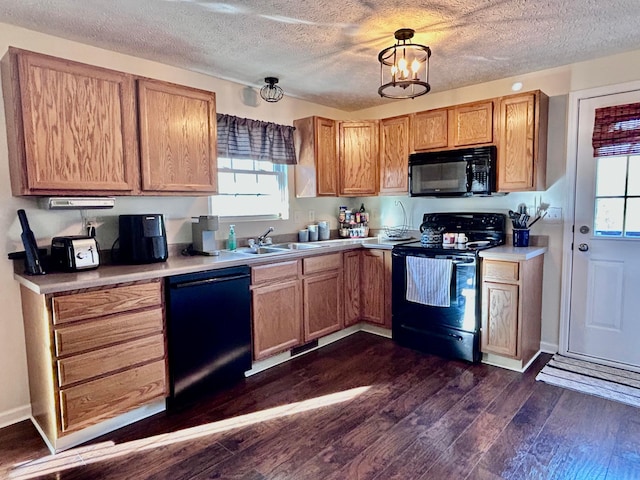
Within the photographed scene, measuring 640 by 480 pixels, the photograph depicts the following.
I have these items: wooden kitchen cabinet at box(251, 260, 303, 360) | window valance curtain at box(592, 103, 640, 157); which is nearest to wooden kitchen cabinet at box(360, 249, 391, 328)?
wooden kitchen cabinet at box(251, 260, 303, 360)

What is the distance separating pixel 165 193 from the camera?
262 cm

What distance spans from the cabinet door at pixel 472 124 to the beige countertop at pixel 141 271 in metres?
1.52

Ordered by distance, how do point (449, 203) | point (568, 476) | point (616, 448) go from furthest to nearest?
point (449, 203) < point (616, 448) < point (568, 476)

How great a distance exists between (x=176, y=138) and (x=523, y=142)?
2.55 m

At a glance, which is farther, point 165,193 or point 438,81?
point 438,81

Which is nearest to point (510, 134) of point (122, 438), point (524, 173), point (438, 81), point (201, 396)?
point (524, 173)

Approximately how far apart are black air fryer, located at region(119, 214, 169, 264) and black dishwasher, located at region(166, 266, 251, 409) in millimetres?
349

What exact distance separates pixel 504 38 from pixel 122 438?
327cm

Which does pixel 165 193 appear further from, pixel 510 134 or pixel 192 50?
pixel 510 134

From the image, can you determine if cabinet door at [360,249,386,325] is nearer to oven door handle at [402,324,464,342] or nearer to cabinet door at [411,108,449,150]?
oven door handle at [402,324,464,342]

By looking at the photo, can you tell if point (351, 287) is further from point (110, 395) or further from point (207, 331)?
point (110, 395)

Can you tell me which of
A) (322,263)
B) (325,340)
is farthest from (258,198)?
(325,340)

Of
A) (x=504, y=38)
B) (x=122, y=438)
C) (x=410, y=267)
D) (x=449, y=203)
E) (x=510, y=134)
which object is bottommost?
(x=122, y=438)

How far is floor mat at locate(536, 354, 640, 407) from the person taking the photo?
2514 mm
